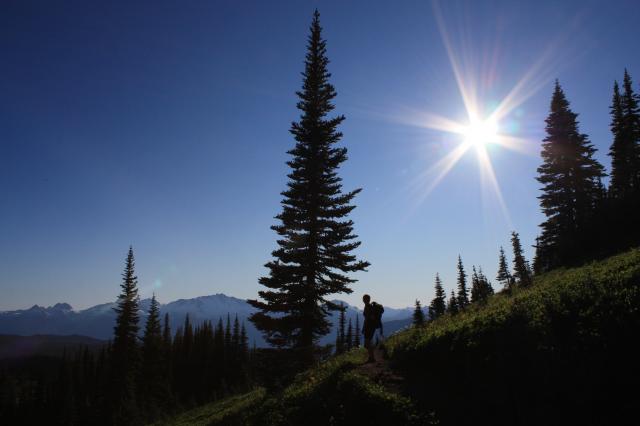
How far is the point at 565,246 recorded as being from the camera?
31125 millimetres

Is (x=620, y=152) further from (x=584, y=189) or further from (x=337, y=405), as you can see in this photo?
(x=337, y=405)

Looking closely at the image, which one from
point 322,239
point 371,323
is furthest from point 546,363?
point 322,239

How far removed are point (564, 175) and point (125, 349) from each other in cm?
6025

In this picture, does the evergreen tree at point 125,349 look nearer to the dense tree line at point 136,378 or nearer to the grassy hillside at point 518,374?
the dense tree line at point 136,378

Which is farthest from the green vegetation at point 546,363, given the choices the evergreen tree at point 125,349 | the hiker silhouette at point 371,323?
the evergreen tree at point 125,349

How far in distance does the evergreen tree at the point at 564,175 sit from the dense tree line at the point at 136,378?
36.5 meters

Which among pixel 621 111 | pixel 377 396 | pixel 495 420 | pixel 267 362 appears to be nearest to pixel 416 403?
pixel 377 396

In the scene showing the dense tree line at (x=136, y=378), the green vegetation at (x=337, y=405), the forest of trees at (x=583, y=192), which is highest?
the forest of trees at (x=583, y=192)

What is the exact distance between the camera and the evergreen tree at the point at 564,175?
123ft

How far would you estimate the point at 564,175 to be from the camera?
126 ft

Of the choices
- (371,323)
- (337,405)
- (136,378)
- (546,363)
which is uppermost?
(371,323)

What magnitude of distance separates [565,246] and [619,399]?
2961 centimetres

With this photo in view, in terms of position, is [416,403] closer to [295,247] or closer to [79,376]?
[295,247]

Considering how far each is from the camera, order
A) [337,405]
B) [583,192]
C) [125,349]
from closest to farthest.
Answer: [337,405] → [583,192] → [125,349]
